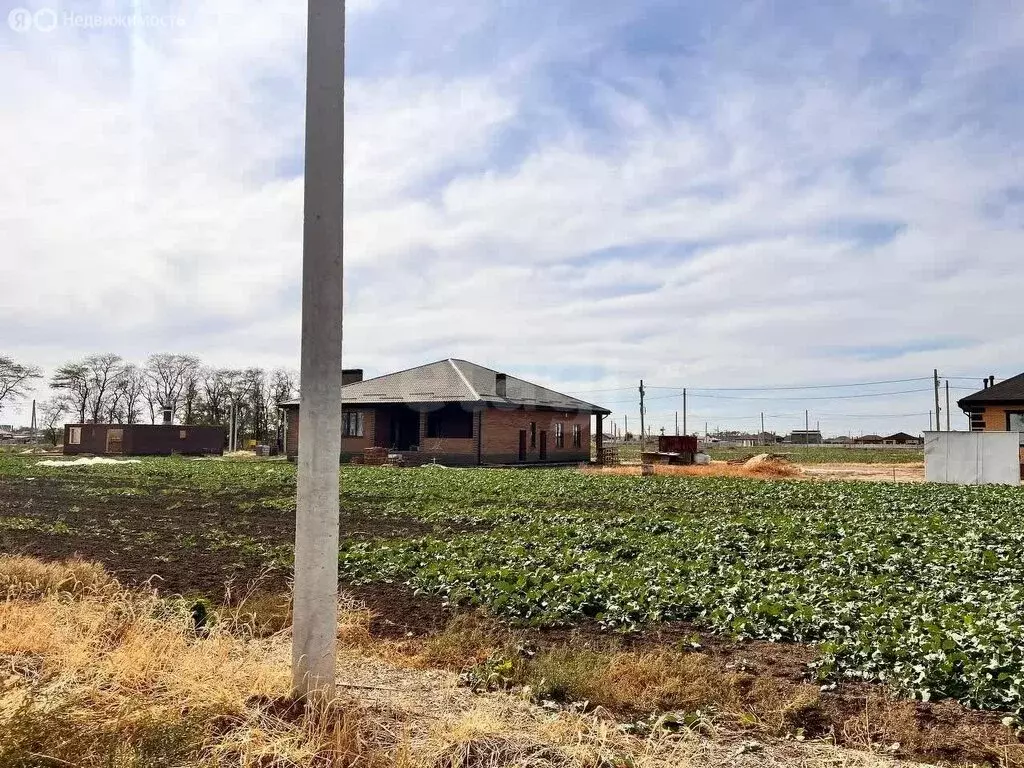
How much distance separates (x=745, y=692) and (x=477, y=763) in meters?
2.34

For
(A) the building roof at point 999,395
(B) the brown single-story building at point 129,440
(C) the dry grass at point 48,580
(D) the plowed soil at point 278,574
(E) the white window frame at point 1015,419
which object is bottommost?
(D) the plowed soil at point 278,574

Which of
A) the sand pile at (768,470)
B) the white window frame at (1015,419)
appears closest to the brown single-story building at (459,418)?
the sand pile at (768,470)

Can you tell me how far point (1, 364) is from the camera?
61344mm

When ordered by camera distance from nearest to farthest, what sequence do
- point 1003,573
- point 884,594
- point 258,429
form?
point 884,594 → point 1003,573 → point 258,429

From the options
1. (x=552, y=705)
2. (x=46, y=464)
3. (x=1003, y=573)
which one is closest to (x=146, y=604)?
(x=552, y=705)

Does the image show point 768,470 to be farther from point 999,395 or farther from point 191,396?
point 191,396

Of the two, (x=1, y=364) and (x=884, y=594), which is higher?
(x=1, y=364)

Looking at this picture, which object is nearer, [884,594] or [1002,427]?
[884,594]

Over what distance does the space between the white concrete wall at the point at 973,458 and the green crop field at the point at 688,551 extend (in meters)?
5.21

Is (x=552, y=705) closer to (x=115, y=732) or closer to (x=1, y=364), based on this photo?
(x=115, y=732)

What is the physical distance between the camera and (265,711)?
149 inches

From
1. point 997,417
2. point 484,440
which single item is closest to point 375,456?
point 484,440

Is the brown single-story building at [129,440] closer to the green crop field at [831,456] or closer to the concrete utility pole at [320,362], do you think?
the green crop field at [831,456]

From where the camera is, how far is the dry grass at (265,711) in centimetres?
332
